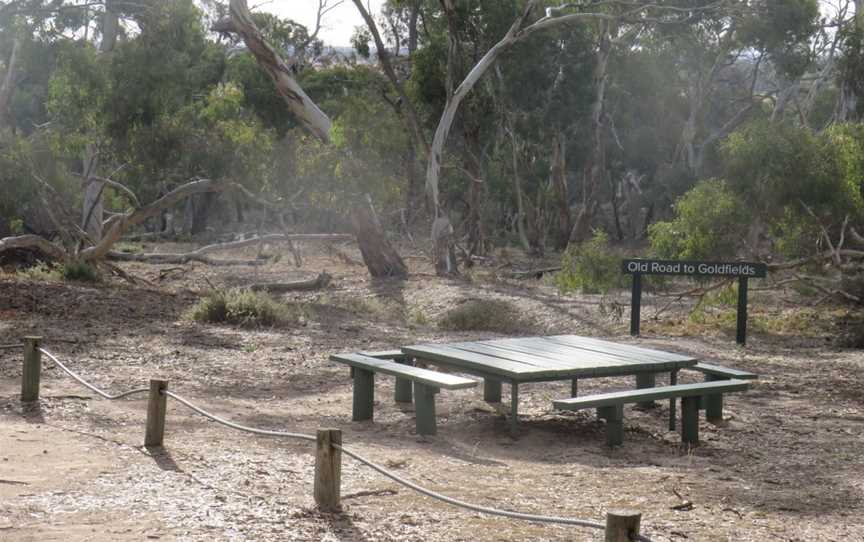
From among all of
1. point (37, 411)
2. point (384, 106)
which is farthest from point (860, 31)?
point (37, 411)

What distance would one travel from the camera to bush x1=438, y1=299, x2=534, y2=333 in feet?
46.4

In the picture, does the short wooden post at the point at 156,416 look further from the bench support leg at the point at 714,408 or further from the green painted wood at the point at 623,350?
the bench support leg at the point at 714,408

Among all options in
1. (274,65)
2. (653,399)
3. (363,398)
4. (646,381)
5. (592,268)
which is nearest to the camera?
(653,399)

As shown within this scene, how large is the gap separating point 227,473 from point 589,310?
9969 mm

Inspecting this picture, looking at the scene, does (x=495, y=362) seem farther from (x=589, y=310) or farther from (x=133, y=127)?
(x=133, y=127)

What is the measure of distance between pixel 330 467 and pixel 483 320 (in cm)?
915

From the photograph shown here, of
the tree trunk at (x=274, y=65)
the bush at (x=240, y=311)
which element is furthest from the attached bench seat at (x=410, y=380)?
the tree trunk at (x=274, y=65)

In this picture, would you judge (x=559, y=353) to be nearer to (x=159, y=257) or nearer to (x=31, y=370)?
(x=31, y=370)

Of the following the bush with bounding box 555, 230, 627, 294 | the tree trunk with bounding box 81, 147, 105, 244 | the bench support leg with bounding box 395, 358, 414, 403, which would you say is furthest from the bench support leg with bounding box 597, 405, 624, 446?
the tree trunk with bounding box 81, 147, 105, 244

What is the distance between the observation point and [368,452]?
6.68 meters

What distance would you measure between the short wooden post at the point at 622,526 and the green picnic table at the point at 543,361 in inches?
125

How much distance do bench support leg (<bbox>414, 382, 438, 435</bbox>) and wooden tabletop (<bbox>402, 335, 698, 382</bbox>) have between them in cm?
28

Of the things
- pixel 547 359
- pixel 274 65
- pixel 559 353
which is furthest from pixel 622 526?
pixel 274 65

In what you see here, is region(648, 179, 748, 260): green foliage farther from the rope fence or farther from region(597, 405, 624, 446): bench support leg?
the rope fence
